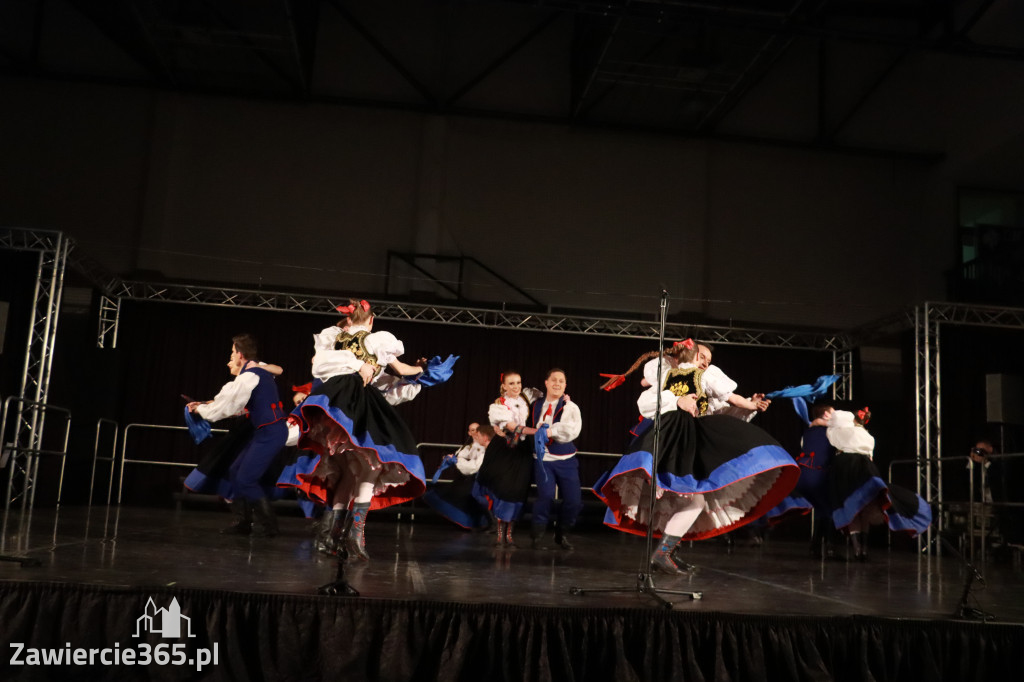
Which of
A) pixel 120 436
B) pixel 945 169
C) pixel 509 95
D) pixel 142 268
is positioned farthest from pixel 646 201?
pixel 120 436

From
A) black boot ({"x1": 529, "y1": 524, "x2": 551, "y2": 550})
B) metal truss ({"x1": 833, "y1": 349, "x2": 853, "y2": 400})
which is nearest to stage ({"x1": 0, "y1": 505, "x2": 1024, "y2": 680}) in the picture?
black boot ({"x1": 529, "y1": 524, "x2": 551, "y2": 550})

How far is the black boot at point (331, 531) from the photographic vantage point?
5.12m

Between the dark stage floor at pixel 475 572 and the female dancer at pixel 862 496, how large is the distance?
340 millimetres


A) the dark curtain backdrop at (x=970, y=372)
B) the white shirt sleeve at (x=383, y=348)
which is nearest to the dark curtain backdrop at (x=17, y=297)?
the white shirt sleeve at (x=383, y=348)

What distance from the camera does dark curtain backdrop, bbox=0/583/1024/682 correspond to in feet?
10.6

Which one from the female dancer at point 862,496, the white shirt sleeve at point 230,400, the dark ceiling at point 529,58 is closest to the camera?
the white shirt sleeve at point 230,400

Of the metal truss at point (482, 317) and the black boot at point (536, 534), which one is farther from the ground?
the metal truss at point (482, 317)

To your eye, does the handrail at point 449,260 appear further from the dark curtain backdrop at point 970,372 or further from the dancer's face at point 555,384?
the dark curtain backdrop at point 970,372

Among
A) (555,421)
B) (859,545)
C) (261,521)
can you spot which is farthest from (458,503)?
(859,545)

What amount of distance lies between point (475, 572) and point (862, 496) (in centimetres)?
388

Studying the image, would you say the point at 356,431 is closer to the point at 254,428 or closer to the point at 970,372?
the point at 254,428

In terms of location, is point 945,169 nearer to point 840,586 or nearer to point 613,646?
point 840,586

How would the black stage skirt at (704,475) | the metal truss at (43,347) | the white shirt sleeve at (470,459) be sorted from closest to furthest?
the black stage skirt at (704,475)
the metal truss at (43,347)
the white shirt sleeve at (470,459)

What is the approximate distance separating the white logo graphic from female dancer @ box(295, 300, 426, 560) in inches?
51.7
